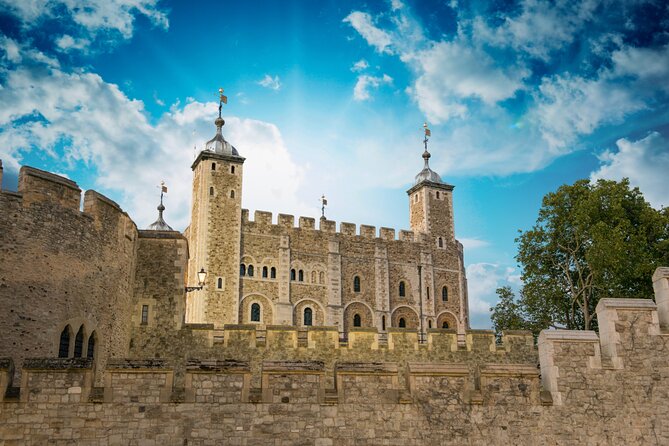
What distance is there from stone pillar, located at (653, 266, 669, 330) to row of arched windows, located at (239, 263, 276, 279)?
44.4 metres

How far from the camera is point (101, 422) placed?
10.7 m

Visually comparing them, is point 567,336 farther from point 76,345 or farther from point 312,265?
point 312,265

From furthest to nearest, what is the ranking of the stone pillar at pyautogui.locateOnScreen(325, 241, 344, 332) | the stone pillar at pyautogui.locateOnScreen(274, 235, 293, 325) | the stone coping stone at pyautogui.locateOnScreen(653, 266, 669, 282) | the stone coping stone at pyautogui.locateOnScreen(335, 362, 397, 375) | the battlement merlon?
Answer: the stone pillar at pyautogui.locateOnScreen(325, 241, 344, 332), the stone pillar at pyautogui.locateOnScreen(274, 235, 293, 325), the battlement merlon, the stone coping stone at pyautogui.locateOnScreen(653, 266, 669, 282), the stone coping stone at pyautogui.locateOnScreen(335, 362, 397, 375)

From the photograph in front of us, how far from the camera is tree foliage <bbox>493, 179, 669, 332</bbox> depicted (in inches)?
1227

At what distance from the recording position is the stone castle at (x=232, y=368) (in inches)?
426

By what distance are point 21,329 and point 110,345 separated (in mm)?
2794

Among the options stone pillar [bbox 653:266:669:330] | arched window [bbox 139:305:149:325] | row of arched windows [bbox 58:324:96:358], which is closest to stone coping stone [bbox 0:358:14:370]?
row of arched windows [bbox 58:324:96:358]

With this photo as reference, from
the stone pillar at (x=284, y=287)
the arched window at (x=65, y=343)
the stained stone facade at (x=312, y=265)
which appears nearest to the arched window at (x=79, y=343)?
the arched window at (x=65, y=343)

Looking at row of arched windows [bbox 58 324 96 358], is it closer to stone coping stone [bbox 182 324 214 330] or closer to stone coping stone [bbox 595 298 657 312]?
stone coping stone [bbox 182 324 214 330]

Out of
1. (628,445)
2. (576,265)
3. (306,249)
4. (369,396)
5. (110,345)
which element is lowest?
(628,445)

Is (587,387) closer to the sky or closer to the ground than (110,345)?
closer to the ground

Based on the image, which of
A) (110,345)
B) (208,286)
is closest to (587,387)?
(110,345)

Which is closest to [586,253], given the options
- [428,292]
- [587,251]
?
[587,251]

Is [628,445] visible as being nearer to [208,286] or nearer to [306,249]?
[208,286]
